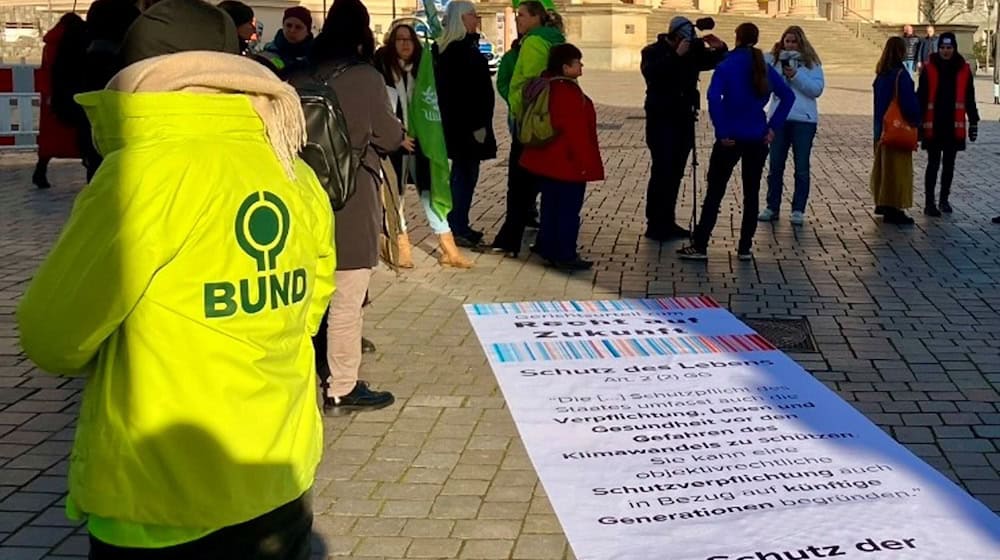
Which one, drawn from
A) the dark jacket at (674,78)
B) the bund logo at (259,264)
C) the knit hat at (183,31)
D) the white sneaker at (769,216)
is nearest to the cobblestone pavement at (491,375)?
the white sneaker at (769,216)

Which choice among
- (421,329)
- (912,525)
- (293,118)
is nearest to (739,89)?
(421,329)

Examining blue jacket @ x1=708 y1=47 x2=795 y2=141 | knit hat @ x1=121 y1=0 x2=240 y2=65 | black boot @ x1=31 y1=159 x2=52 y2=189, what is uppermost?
knit hat @ x1=121 y1=0 x2=240 y2=65

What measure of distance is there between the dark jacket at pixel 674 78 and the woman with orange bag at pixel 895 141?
75.8 inches

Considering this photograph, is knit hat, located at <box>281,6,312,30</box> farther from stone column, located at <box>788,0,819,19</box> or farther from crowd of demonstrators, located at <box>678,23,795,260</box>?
stone column, located at <box>788,0,819,19</box>

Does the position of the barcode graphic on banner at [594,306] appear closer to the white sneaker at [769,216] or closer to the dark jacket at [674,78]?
the dark jacket at [674,78]

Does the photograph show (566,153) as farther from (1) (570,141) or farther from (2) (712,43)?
(2) (712,43)

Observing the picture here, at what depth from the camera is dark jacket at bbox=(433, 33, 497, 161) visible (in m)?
9.65

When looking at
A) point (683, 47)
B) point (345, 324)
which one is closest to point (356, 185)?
point (345, 324)

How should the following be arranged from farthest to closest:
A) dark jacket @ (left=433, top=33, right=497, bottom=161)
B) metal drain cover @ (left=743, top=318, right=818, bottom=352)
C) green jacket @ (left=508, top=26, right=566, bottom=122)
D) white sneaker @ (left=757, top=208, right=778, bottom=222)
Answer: white sneaker @ (left=757, top=208, right=778, bottom=222) → dark jacket @ (left=433, top=33, right=497, bottom=161) → green jacket @ (left=508, top=26, right=566, bottom=122) → metal drain cover @ (left=743, top=318, right=818, bottom=352)

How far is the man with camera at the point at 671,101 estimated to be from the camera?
1032cm

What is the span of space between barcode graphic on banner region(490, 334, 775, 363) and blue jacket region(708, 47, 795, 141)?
8.38 feet

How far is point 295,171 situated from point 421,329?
478 cm

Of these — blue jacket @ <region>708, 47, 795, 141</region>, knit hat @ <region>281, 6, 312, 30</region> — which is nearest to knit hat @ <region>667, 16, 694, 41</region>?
blue jacket @ <region>708, 47, 795, 141</region>

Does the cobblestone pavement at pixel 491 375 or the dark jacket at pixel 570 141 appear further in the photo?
the dark jacket at pixel 570 141
